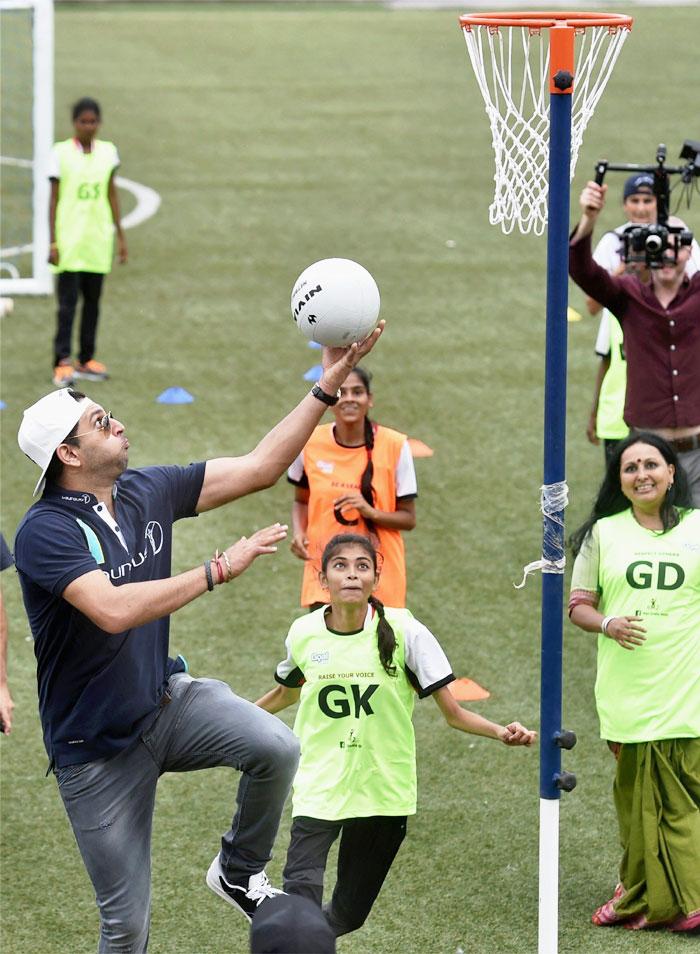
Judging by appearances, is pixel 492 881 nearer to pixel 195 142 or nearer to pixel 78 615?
pixel 78 615

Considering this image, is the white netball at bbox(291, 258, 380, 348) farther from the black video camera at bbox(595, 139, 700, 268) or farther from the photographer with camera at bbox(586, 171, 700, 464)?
the photographer with camera at bbox(586, 171, 700, 464)

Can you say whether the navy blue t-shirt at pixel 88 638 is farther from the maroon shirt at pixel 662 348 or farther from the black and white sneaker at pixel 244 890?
the maroon shirt at pixel 662 348

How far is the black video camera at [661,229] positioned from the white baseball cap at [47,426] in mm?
3145

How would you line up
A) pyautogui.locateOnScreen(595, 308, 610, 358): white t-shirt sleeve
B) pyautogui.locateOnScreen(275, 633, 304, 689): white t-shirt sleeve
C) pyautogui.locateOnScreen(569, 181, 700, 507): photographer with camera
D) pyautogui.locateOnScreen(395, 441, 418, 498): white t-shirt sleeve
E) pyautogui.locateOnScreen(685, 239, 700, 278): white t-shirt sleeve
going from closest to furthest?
1. pyautogui.locateOnScreen(275, 633, 304, 689): white t-shirt sleeve
2. pyautogui.locateOnScreen(395, 441, 418, 498): white t-shirt sleeve
3. pyautogui.locateOnScreen(569, 181, 700, 507): photographer with camera
4. pyautogui.locateOnScreen(685, 239, 700, 278): white t-shirt sleeve
5. pyautogui.locateOnScreen(595, 308, 610, 358): white t-shirt sleeve

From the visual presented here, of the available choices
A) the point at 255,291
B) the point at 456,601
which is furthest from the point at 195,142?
the point at 456,601

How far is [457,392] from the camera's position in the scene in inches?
559

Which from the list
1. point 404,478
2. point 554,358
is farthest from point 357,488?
point 554,358

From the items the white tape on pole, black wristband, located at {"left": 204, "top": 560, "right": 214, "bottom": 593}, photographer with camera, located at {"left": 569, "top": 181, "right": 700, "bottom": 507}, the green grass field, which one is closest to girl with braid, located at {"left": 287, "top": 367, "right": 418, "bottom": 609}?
the green grass field

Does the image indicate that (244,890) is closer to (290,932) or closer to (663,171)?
(290,932)

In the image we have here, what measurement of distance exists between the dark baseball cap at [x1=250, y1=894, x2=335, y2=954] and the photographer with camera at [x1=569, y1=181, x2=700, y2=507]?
5.01 meters

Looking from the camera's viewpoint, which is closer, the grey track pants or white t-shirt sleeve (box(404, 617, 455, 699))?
the grey track pants

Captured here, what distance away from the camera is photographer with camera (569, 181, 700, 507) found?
343 inches

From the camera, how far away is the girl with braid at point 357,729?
6.38 m

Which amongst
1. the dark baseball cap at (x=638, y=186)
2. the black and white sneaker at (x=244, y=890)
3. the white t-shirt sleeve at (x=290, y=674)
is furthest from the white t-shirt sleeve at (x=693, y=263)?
the black and white sneaker at (x=244, y=890)
